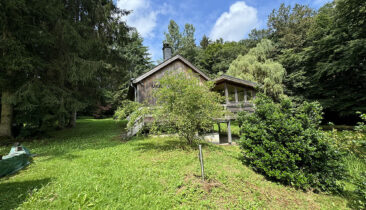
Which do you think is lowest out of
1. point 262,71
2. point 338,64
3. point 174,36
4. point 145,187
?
point 145,187

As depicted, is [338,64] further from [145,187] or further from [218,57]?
[218,57]

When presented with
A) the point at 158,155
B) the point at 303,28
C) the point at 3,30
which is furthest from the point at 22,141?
the point at 303,28

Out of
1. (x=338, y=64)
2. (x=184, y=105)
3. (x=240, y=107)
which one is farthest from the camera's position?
(x=338, y=64)

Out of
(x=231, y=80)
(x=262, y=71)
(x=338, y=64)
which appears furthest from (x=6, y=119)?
(x=338, y=64)

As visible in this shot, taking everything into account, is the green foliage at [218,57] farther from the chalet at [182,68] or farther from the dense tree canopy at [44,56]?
the dense tree canopy at [44,56]

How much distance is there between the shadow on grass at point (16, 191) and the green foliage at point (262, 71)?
18.0 m

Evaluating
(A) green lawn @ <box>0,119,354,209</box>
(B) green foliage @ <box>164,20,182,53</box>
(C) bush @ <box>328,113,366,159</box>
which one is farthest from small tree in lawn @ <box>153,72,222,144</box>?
(B) green foliage @ <box>164,20,182,53</box>

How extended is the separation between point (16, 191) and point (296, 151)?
7.15 m

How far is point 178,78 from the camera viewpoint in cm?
574

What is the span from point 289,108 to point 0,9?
12.4m

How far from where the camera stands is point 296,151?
4.18 meters

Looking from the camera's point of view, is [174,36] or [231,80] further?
[174,36]

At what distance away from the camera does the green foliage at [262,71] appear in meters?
17.1

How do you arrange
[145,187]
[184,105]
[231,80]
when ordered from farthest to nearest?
[231,80], [184,105], [145,187]
